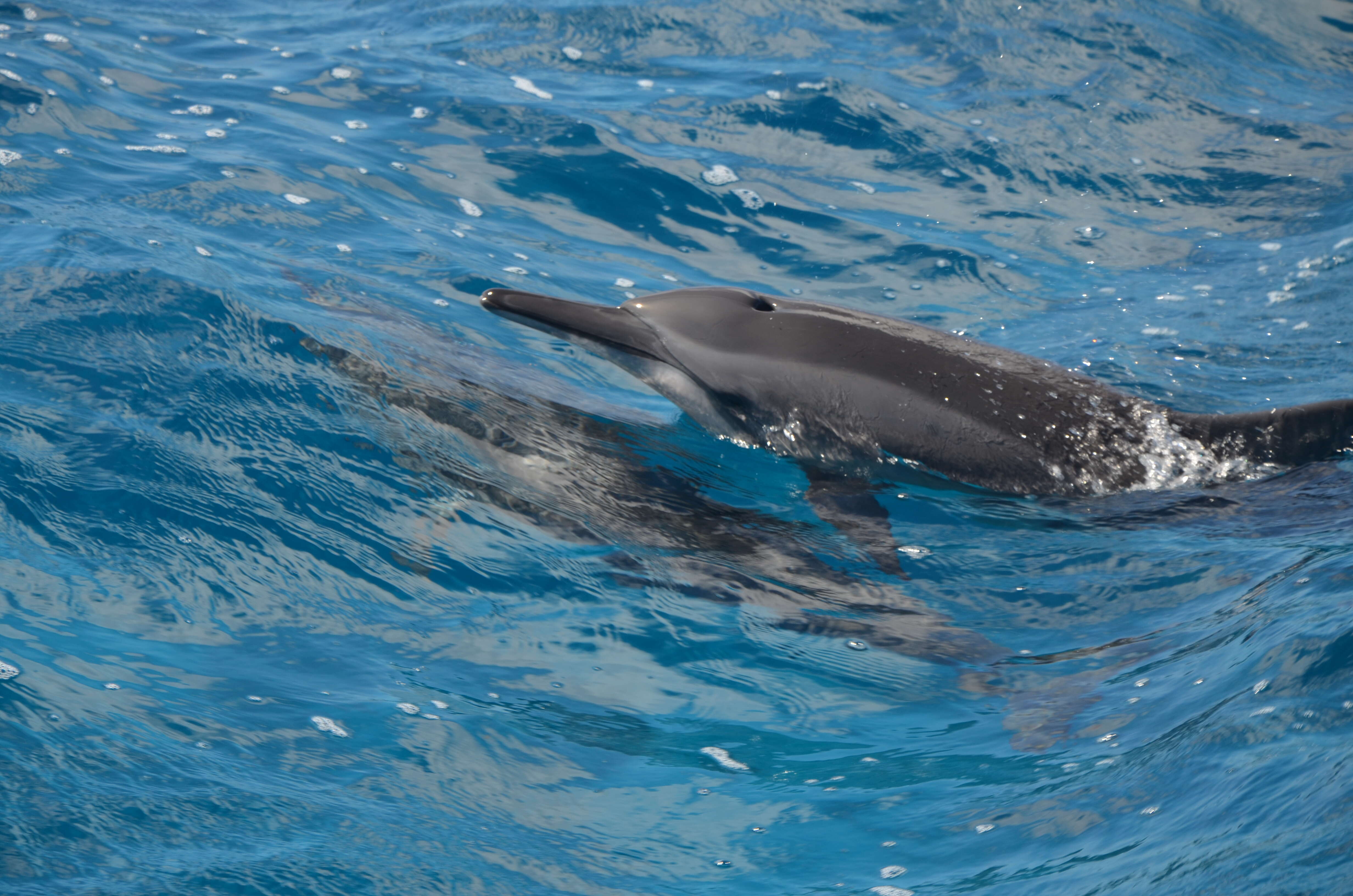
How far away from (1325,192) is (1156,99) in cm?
237

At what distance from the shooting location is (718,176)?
1120cm

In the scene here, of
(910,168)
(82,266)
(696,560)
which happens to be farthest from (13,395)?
(910,168)

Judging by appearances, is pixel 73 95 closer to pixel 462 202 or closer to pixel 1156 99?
pixel 462 202

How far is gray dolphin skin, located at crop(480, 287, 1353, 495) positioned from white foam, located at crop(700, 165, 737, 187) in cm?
443

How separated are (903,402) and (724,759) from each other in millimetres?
2464

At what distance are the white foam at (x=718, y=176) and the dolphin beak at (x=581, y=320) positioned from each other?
461 centimetres

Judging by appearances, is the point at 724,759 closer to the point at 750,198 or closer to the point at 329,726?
the point at 329,726

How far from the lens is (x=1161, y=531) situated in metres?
5.65

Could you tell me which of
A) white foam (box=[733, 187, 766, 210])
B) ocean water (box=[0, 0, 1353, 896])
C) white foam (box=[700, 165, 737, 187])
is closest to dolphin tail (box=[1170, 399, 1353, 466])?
ocean water (box=[0, 0, 1353, 896])

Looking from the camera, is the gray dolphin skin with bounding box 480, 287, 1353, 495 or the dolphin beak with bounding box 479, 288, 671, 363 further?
the dolphin beak with bounding box 479, 288, 671, 363

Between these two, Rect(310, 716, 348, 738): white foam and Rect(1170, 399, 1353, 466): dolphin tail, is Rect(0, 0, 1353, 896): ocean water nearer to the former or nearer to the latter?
Rect(310, 716, 348, 738): white foam

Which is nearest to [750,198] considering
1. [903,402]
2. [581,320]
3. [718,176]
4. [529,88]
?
[718,176]

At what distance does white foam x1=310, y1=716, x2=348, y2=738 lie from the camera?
435 cm

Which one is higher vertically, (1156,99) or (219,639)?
(1156,99)
